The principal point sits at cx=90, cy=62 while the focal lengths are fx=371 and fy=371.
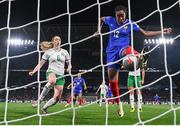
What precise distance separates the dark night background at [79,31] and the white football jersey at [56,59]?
9785 mm

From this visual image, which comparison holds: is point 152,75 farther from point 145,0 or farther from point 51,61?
point 51,61

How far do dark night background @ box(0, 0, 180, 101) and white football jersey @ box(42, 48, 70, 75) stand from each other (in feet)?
32.1

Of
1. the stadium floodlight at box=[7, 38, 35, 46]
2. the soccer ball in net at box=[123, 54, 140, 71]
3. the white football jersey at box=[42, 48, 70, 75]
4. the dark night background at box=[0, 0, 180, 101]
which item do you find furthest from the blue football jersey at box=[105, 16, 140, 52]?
the stadium floodlight at box=[7, 38, 35, 46]

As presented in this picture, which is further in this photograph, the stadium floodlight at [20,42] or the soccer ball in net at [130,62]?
the stadium floodlight at [20,42]

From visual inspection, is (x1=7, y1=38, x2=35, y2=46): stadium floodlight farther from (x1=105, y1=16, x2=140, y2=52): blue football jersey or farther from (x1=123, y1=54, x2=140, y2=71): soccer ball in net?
(x1=123, y1=54, x2=140, y2=71): soccer ball in net

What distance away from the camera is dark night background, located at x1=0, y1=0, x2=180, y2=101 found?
1733 cm

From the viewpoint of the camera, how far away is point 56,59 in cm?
578

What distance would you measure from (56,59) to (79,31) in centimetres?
1826

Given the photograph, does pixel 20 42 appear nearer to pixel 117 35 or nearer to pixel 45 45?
pixel 45 45

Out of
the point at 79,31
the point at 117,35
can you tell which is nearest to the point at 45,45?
the point at 117,35

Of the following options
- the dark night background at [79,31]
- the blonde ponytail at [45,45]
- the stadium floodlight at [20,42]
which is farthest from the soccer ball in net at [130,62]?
the stadium floodlight at [20,42]

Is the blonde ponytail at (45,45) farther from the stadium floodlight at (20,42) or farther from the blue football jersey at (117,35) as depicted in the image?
the stadium floodlight at (20,42)

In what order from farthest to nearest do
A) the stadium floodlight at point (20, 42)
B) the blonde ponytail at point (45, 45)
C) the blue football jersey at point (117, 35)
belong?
the stadium floodlight at point (20, 42) → the blonde ponytail at point (45, 45) → the blue football jersey at point (117, 35)

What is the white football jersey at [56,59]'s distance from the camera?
5777 mm
